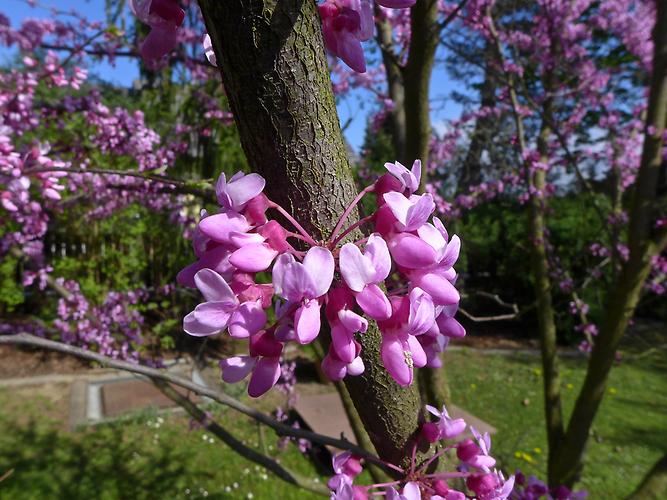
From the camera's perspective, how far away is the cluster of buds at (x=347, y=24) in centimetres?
65

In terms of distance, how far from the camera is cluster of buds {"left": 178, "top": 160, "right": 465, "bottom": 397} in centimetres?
58

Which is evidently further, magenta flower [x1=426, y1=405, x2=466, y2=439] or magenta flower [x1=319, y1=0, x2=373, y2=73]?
magenta flower [x1=426, y1=405, x2=466, y2=439]

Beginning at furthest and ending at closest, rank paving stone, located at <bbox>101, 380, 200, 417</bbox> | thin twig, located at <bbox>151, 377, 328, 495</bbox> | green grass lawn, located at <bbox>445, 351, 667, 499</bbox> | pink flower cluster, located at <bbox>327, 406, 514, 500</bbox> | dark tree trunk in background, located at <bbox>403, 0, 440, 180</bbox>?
1. paving stone, located at <bbox>101, 380, 200, 417</bbox>
2. green grass lawn, located at <bbox>445, 351, 667, 499</bbox>
3. dark tree trunk in background, located at <bbox>403, 0, 440, 180</bbox>
4. thin twig, located at <bbox>151, 377, 328, 495</bbox>
5. pink flower cluster, located at <bbox>327, 406, 514, 500</bbox>

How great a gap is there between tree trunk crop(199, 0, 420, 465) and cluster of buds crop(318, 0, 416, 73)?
0.19ft

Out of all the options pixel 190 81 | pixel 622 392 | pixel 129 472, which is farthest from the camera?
pixel 190 81

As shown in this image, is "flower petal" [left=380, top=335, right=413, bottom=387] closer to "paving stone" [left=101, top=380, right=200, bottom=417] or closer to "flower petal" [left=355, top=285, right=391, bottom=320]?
"flower petal" [left=355, top=285, right=391, bottom=320]

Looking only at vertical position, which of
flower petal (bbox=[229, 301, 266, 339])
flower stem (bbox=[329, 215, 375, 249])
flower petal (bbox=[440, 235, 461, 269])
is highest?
flower stem (bbox=[329, 215, 375, 249])

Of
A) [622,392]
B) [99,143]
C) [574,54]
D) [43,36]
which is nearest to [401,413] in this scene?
[99,143]

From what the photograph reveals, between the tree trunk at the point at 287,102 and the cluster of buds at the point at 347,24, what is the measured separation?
59 millimetres

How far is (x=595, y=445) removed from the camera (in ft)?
14.5

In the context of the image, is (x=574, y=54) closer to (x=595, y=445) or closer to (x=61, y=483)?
Result: (x=595, y=445)

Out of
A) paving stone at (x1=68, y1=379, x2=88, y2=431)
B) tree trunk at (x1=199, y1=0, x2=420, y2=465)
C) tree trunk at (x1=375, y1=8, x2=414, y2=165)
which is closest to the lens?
tree trunk at (x1=199, y1=0, x2=420, y2=465)

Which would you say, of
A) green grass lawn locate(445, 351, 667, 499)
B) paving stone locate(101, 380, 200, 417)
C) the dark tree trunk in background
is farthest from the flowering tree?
paving stone locate(101, 380, 200, 417)

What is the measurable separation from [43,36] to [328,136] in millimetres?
5023
